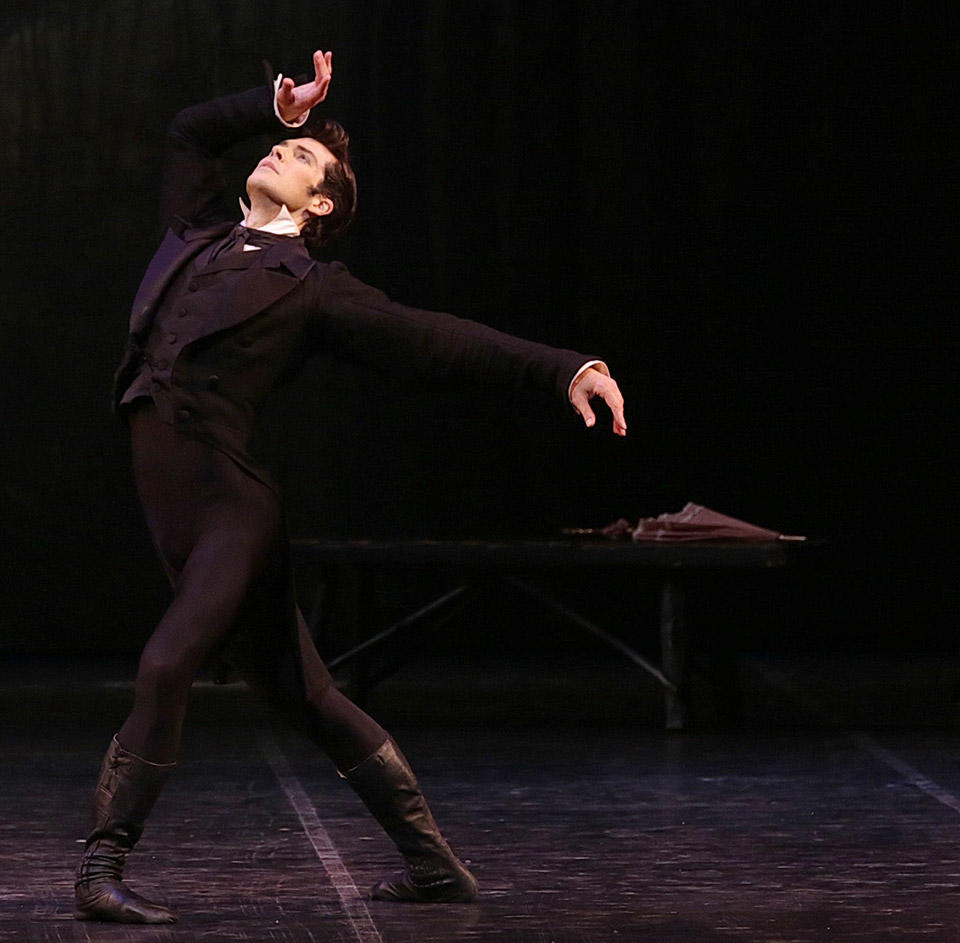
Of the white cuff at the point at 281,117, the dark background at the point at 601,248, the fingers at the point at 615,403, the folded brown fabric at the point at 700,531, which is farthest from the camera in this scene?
the dark background at the point at 601,248

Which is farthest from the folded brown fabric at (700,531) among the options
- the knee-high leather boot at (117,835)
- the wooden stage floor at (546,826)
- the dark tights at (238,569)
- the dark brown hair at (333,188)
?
the knee-high leather boot at (117,835)

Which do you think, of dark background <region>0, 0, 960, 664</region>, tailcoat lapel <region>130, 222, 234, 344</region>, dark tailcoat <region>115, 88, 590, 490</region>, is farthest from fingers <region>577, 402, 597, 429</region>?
dark background <region>0, 0, 960, 664</region>

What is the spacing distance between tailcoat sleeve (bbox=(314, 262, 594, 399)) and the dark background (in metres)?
5.41

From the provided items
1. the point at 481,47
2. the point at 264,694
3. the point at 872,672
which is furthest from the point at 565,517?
the point at 264,694

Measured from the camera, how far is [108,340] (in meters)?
9.70

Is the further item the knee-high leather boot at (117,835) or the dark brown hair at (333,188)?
the dark brown hair at (333,188)

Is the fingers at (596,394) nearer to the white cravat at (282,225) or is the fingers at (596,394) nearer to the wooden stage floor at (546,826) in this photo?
the white cravat at (282,225)

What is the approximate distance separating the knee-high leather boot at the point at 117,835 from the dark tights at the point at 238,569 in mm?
104

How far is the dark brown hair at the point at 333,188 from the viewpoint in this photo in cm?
454

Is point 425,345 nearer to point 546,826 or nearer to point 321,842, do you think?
point 321,842

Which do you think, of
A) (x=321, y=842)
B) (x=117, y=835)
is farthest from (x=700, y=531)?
(x=117, y=835)

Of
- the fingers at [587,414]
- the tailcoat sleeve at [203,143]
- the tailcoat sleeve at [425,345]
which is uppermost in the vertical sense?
the tailcoat sleeve at [203,143]

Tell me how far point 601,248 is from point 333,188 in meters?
5.39

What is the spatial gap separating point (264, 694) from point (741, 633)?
5.89m
